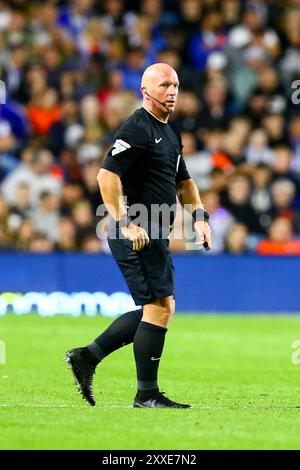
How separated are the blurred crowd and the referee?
26.6ft

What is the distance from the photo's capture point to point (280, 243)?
17.6 metres

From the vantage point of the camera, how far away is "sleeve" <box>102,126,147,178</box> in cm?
824

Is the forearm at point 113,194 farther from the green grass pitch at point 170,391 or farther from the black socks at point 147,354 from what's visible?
the green grass pitch at point 170,391

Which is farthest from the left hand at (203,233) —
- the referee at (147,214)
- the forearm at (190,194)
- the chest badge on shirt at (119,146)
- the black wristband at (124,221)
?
the chest badge on shirt at (119,146)

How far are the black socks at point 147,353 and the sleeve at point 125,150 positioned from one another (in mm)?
1106

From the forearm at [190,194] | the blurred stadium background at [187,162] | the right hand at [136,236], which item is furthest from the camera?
the blurred stadium background at [187,162]

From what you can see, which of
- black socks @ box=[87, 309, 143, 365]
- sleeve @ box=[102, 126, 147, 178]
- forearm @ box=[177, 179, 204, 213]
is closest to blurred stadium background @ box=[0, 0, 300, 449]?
black socks @ box=[87, 309, 143, 365]

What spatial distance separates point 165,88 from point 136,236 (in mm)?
1099

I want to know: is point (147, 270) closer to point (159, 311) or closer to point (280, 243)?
point (159, 311)

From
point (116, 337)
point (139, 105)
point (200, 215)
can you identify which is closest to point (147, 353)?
point (116, 337)

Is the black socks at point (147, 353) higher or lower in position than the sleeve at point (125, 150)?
lower

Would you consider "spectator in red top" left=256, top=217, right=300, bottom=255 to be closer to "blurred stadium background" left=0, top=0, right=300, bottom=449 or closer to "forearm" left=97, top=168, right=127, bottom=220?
"blurred stadium background" left=0, top=0, right=300, bottom=449

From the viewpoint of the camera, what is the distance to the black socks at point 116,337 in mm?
8727
